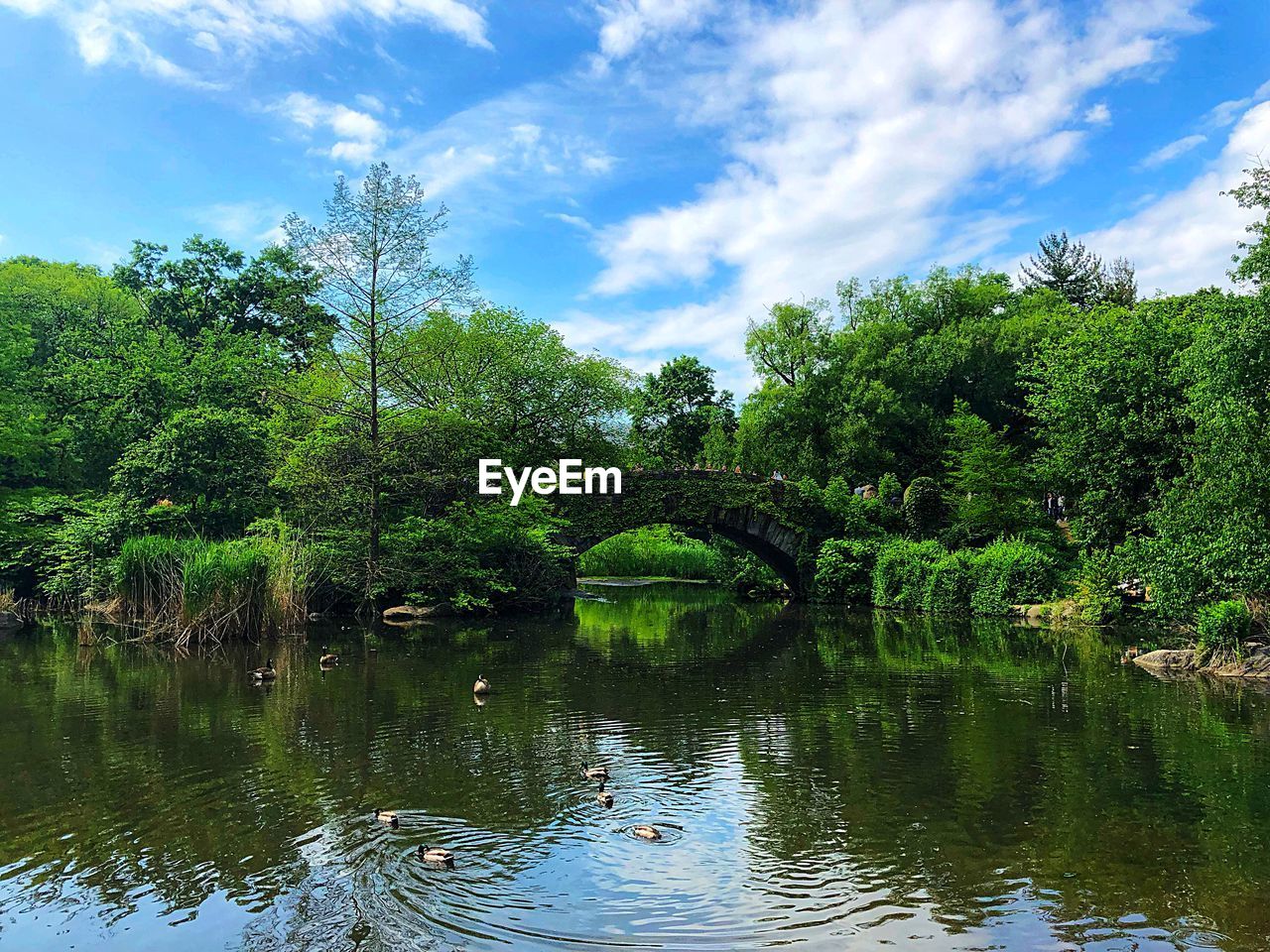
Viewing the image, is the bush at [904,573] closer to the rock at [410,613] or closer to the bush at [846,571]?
the bush at [846,571]

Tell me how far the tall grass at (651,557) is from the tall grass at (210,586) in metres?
27.0

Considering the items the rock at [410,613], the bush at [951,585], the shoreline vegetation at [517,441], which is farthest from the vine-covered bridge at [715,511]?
the bush at [951,585]

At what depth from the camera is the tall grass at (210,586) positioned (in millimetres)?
19391

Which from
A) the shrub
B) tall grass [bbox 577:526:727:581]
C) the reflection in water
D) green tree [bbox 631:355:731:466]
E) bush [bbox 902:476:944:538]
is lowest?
the reflection in water

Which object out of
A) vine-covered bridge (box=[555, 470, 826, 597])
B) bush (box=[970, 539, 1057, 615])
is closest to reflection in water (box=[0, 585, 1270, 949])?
bush (box=[970, 539, 1057, 615])

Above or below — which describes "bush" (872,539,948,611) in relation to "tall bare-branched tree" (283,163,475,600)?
below

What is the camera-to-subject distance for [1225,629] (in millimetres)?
15703

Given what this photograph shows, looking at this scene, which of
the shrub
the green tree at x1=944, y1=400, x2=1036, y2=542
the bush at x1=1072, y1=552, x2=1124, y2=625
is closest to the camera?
the bush at x1=1072, y1=552, x2=1124, y2=625

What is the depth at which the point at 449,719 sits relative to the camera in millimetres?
12203

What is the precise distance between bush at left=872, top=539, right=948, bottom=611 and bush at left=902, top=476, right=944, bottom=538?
2579 millimetres

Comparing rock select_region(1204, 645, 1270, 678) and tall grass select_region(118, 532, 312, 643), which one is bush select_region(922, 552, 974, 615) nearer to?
rock select_region(1204, 645, 1270, 678)

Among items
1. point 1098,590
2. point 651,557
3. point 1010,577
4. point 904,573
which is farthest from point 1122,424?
point 651,557

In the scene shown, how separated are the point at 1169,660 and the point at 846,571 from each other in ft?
53.2

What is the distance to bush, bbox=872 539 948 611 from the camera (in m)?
28.9
